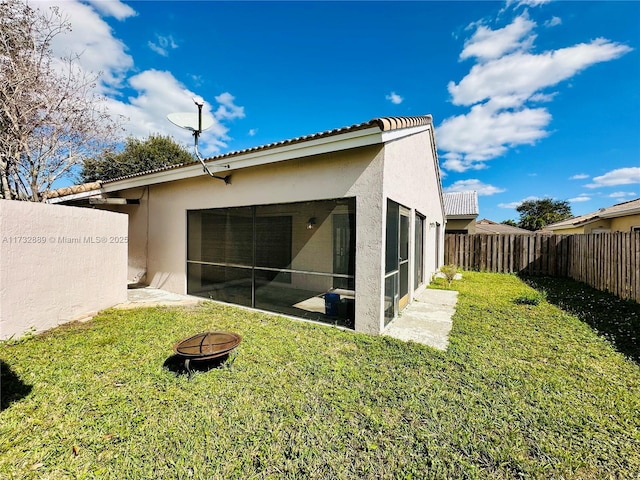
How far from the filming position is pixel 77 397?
3.26 meters

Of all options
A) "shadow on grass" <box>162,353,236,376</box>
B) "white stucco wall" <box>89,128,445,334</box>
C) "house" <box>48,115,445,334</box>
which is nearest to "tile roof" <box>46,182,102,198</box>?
"house" <box>48,115,445,334</box>

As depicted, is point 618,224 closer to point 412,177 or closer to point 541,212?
point 412,177

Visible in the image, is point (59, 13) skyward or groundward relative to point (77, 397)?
skyward

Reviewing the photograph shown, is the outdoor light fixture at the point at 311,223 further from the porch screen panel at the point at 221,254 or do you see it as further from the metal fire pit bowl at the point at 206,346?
the metal fire pit bowl at the point at 206,346

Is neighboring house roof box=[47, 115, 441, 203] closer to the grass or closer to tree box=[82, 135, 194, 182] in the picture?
the grass

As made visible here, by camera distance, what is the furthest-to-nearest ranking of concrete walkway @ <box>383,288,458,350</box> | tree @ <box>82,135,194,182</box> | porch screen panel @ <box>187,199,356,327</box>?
tree @ <box>82,135,194,182</box>, porch screen panel @ <box>187,199,356,327</box>, concrete walkway @ <box>383,288,458,350</box>

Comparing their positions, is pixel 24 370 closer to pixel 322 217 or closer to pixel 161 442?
pixel 161 442

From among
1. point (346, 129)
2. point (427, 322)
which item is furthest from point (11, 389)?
point (427, 322)

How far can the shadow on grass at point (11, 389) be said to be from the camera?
3186mm

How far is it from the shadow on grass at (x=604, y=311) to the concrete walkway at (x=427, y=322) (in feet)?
9.03

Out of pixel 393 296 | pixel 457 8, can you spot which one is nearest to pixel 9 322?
pixel 393 296

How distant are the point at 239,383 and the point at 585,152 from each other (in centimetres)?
2942

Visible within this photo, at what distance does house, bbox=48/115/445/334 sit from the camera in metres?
5.38

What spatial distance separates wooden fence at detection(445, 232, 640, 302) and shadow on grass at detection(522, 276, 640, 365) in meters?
0.45
